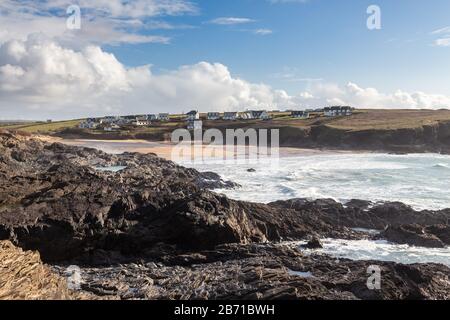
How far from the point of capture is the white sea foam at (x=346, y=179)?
3275 cm

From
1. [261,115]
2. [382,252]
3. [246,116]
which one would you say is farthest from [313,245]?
[246,116]

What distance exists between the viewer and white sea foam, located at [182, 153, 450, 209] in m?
32.8

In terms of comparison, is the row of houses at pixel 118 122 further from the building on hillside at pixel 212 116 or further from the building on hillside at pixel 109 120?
the building on hillside at pixel 212 116

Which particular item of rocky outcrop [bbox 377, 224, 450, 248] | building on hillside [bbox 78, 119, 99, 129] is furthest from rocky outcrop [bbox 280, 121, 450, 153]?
building on hillside [bbox 78, 119, 99, 129]

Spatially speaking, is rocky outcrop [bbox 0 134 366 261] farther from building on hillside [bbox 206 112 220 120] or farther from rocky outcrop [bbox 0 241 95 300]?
building on hillside [bbox 206 112 220 120]

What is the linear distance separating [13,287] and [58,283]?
1.35m

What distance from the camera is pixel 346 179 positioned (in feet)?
138

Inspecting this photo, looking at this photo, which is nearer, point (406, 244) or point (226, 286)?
point (226, 286)

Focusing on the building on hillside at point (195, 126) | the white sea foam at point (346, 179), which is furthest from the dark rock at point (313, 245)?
the building on hillside at point (195, 126)

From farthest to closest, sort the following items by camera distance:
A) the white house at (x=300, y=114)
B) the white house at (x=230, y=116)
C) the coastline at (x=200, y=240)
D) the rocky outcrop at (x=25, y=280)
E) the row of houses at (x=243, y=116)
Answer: the white house at (x=230, y=116) < the row of houses at (x=243, y=116) < the white house at (x=300, y=114) < the coastline at (x=200, y=240) < the rocky outcrop at (x=25, y=280)

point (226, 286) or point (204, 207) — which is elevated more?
point (204, 207)

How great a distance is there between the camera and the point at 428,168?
50812mm
